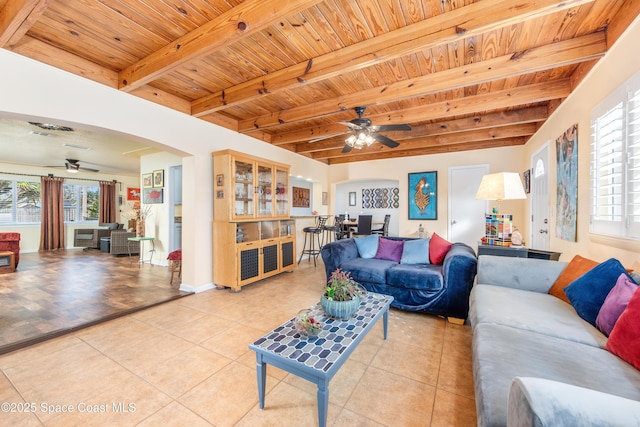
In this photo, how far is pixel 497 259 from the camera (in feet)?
7.97

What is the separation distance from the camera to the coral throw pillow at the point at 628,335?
1146 mm

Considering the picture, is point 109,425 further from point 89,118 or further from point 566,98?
point 566,98

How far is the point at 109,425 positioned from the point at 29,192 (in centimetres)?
912

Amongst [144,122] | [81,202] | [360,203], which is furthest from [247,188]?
[81,202]

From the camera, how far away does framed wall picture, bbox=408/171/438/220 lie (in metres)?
5.43

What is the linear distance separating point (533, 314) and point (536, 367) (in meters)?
0.71

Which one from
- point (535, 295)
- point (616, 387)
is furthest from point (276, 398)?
point (535, 295)

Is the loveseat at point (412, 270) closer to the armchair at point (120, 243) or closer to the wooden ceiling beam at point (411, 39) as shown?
the wooden ceiling beam at point (411, 39)

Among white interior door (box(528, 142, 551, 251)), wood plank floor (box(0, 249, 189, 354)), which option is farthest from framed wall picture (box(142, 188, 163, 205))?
white interior door (box(528, 142, 551, 251))

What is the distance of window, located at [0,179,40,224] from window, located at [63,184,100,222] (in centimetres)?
62

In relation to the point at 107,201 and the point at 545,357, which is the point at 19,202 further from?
the point at 545,357

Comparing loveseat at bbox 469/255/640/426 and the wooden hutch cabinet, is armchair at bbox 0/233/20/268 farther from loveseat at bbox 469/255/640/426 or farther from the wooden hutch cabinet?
loveseat at bbox 469/255/640/426

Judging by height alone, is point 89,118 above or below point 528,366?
above

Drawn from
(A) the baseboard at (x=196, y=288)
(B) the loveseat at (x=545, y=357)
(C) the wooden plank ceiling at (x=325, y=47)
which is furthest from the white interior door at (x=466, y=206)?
(A) the baseboard at (x=196, y=288)
